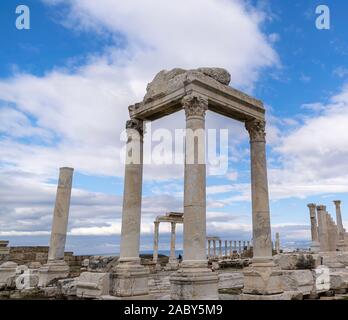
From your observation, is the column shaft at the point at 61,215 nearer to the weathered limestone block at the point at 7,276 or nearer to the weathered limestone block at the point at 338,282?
the weathered limestone block at the point at 7,276

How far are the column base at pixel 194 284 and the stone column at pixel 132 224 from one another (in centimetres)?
216

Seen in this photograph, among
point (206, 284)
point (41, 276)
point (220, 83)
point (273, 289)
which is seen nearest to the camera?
point (206, 284)

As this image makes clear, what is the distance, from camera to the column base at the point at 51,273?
51.0ft

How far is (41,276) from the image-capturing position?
1584cm

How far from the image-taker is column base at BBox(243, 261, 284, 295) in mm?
10336

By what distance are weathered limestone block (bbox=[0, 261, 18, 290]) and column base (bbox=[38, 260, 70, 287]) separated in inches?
51.2

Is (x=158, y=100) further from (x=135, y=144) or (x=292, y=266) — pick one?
(x=292, y=266)

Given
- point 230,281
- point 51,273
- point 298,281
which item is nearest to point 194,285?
point 298,281

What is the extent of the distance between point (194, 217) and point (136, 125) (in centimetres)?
457

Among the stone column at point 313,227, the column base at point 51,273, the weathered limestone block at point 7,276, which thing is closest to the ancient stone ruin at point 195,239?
the column base at point 51,273

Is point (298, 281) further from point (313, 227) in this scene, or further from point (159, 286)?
point (313, 227)
